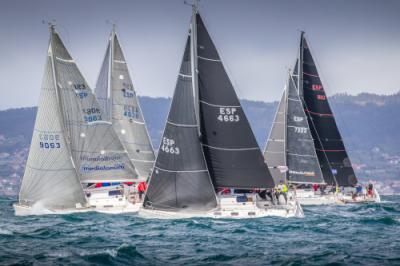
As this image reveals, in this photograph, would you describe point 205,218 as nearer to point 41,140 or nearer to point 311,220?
point 311,220

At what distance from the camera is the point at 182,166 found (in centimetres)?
3819

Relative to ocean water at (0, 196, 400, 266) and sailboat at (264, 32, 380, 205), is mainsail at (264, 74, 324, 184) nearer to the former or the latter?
sailboat at (264, 32, 380, 205)

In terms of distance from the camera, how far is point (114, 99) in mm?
52000

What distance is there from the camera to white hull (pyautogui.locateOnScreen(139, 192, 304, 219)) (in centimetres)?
3806

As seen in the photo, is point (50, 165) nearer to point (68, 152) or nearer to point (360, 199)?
point (68, 152)

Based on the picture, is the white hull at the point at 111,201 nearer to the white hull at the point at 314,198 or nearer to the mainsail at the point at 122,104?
the mainsail at the point at 122,104

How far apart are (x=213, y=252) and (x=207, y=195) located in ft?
35.8

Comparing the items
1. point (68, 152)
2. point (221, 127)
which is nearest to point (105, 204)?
point (68, 152)

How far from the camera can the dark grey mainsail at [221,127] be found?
128ft

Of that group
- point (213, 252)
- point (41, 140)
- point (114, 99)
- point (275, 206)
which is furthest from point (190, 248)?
point (114, 99)

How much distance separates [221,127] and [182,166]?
2943mm

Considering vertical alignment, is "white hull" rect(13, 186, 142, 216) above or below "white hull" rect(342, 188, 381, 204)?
below

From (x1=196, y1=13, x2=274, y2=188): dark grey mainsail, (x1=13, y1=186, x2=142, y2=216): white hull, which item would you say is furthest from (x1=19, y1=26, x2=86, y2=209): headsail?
(x1=196, y1=13, x2=274, y2=188): dark grey mainsail

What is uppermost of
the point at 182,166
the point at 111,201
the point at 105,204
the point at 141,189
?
the point at 182,166
